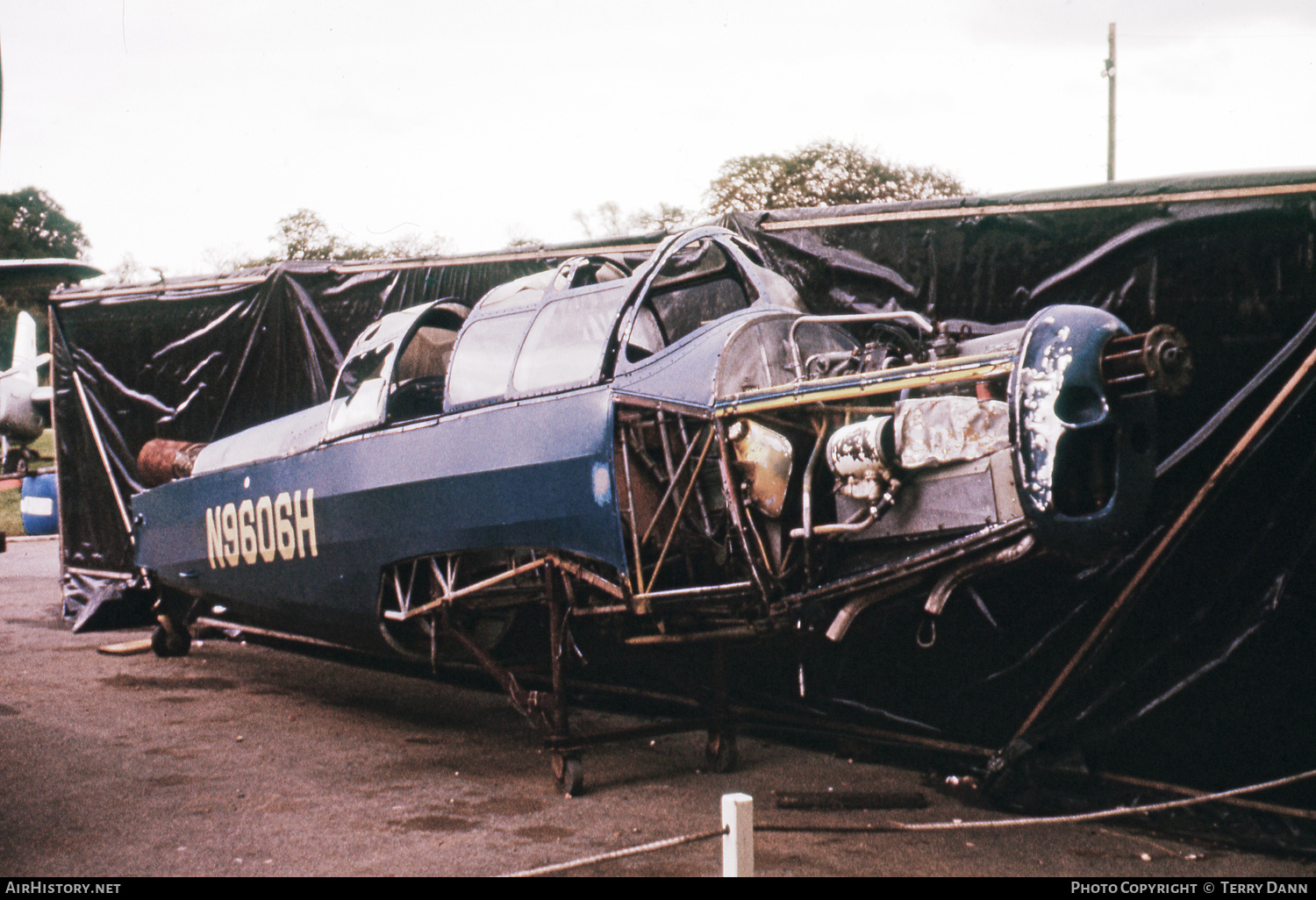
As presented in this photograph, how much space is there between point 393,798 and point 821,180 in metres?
35.8

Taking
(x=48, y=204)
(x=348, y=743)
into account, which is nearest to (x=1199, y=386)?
(x=348, y=743)

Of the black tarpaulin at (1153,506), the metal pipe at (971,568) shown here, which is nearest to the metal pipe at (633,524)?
the black tarpaulin at (1153,506)

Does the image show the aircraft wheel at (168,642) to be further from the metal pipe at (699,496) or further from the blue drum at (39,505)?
the blue drum at (39,505)

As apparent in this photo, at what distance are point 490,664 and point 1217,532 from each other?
144 inches

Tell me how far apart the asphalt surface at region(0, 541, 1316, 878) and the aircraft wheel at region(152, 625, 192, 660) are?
1.00m

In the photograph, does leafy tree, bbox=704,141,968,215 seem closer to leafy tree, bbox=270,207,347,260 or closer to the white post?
leafy tree, bbox=270,207,347,260

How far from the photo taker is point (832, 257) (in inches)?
244

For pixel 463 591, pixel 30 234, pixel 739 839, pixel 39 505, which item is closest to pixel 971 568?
pixel 739 839

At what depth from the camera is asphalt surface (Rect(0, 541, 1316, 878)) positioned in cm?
425

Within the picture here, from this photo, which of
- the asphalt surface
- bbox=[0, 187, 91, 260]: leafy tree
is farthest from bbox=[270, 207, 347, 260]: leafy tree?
the asphalt surface

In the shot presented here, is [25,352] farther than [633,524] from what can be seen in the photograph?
Yes

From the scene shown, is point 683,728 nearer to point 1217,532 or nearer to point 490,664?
point 490,664

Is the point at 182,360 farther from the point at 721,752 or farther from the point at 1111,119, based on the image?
the point at 1111,119

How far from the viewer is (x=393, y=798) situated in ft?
16.9
